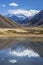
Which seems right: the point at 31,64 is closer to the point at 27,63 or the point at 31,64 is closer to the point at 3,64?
the point at 27,63

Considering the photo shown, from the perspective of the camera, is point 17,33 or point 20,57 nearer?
point 20,57

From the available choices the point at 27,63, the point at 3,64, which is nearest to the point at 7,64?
the point at 3,64

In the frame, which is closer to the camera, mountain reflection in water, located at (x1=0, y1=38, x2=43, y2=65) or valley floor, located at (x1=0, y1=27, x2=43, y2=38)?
mountain reflection in water, located at (x1=0, y1=38, x2=43, y2=65)

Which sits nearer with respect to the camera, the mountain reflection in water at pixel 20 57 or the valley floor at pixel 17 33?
the mountain reflection in water at pixel 20 57

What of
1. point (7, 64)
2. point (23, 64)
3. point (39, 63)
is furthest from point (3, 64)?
point (39, 63)

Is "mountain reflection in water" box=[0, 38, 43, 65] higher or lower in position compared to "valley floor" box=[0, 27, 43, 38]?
higher

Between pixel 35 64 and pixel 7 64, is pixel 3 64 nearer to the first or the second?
pixel 7 64

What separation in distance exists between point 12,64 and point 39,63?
3.92 metres

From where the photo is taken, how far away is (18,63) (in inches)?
1223

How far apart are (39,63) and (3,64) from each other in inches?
201

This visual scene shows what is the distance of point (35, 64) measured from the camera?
30.5 m

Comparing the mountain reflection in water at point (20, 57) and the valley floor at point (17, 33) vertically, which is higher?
the mountain reflection in water at point (20, 57)

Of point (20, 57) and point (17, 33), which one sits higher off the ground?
point (20, 57)

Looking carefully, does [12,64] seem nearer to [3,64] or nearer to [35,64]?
[3,64]
